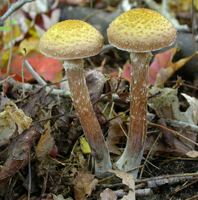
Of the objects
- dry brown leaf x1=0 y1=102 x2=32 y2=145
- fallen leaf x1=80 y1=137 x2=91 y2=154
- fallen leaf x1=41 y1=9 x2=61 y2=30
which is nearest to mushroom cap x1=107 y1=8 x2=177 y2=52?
dry brown leaf x1=0 y1=102 x2=32 y2=145

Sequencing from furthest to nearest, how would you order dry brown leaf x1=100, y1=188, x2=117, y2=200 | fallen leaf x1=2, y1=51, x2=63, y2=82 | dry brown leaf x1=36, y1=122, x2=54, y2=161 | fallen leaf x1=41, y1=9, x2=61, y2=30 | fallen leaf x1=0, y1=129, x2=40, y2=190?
fallen leaf x1=41, y1=9, x2=61, y2=30
fallen leaf x1=2, y1=51, x2=63, y2=82
dry brown leaf x1=36, y1=122, x2=54, y2=161
dry brown leaf x1=100, y1=188, x2=117, y2=200
fallen leaf x1=0, y1=129, x2=40, y2=190

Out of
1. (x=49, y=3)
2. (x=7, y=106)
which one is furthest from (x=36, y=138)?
(x=49, y=3)

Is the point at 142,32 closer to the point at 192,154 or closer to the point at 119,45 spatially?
the point at 119,45

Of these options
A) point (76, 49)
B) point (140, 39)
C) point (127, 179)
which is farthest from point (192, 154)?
point (76, 49)

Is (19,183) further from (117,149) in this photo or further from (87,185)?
(117,149)

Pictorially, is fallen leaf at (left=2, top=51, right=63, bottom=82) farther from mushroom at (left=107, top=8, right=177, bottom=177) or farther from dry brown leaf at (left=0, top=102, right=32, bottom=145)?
mushroom at (left=107, top=8, right=177, bottom=177)

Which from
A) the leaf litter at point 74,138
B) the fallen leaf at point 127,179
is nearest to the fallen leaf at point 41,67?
the leaf litter at point 74,138

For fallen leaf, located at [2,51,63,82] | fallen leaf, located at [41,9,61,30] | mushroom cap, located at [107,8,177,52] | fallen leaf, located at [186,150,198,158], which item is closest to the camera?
mushroom cap, located at [107,8,177,52]
